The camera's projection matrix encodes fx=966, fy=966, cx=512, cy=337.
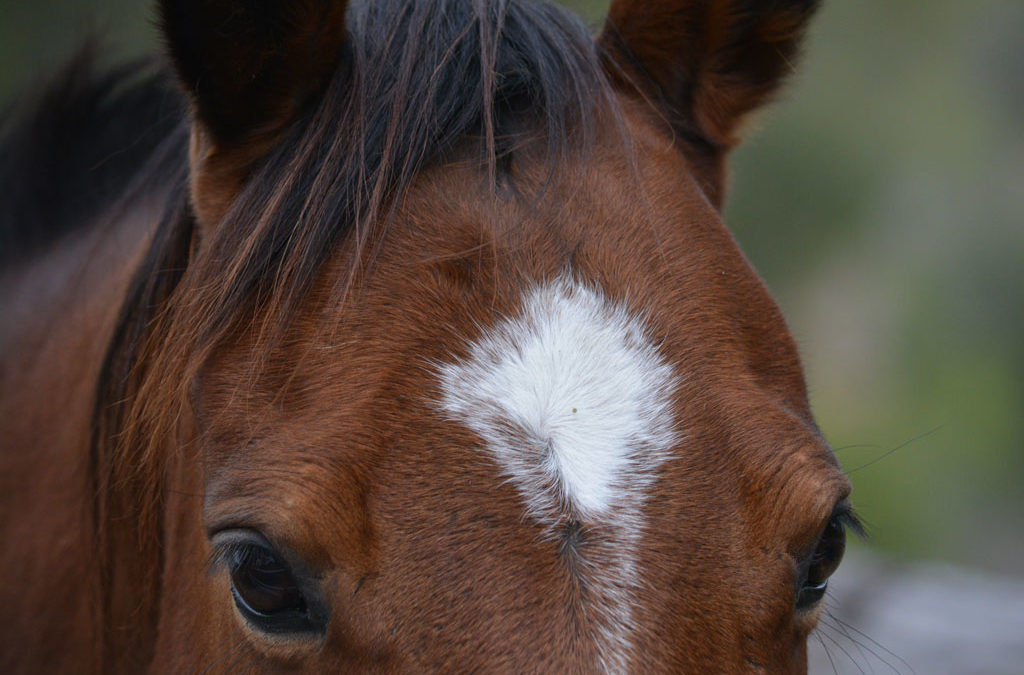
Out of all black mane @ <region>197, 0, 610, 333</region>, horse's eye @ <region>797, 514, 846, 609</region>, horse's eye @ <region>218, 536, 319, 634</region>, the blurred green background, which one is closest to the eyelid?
horse's eye @ <region>797, 514, 846, 609</region>

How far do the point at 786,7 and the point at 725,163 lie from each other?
0.36 meters

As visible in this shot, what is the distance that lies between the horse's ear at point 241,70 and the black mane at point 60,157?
108 centimetres

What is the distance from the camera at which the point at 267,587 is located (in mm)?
1500

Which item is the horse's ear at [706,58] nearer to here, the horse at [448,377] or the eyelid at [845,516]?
the horse at [448,377]

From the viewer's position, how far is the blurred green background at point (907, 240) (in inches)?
352

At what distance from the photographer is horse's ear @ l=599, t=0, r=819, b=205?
2.04m

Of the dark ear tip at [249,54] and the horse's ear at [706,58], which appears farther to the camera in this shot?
the horse's ear at [706,58]

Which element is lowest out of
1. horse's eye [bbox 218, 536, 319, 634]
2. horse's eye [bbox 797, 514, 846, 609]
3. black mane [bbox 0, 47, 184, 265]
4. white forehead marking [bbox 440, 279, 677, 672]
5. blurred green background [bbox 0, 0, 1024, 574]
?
blurred green background [bbox 0, 0, 1024, 574]

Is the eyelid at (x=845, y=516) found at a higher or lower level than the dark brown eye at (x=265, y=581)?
lower

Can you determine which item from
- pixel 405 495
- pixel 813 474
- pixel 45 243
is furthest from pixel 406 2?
pixel 45 243

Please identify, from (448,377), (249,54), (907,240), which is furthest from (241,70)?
(907,240)

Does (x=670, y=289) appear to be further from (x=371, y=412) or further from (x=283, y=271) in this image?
(x=283, y=271)

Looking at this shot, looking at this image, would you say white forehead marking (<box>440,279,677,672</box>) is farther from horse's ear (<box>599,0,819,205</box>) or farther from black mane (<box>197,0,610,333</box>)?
horse's ear (<box>599,0,819,205</box>)

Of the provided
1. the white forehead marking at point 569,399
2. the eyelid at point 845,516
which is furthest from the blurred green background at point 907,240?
the white forehead marking at point 569,399
